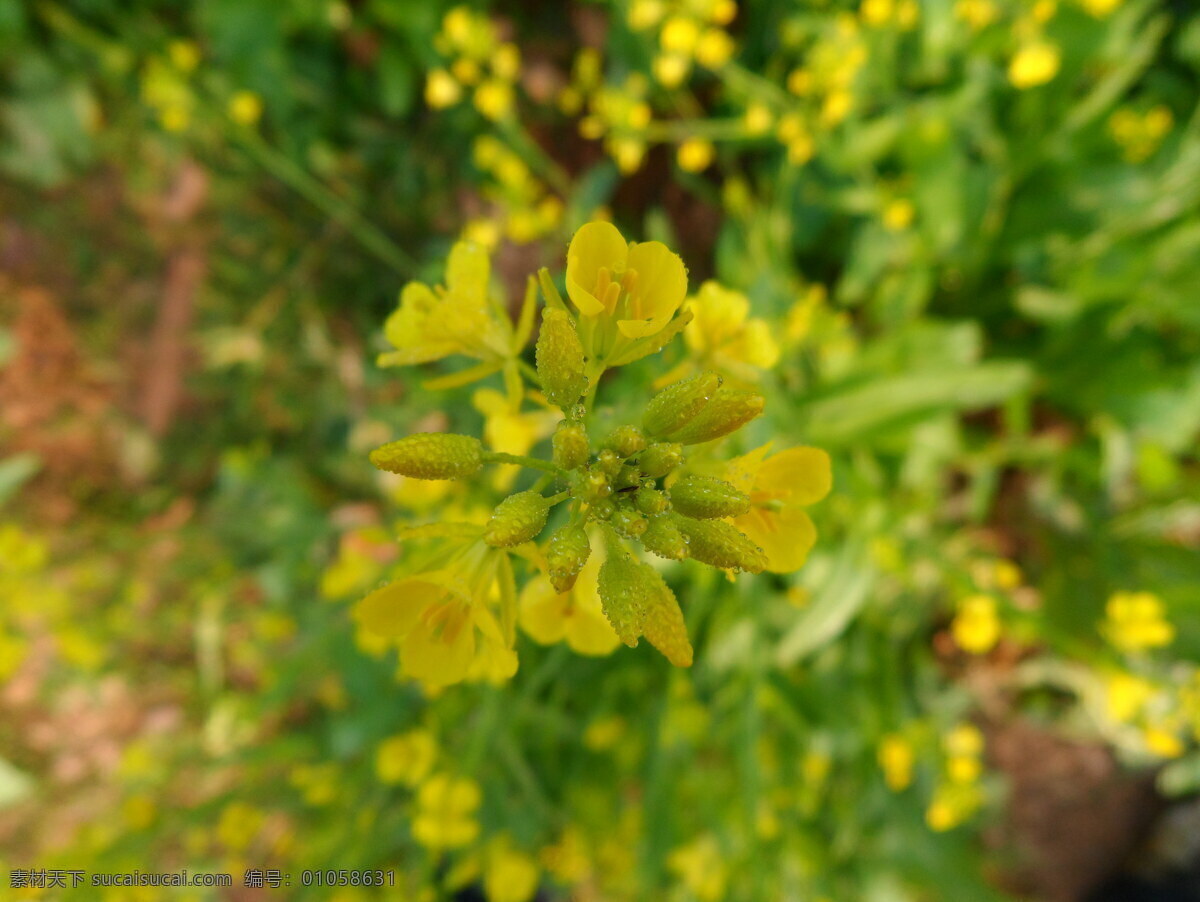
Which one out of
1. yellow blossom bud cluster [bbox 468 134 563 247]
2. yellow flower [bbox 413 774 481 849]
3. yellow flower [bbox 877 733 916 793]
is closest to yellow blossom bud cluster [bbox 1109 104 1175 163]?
yellow blossom bud cluster [bbox 468 134 563 247]

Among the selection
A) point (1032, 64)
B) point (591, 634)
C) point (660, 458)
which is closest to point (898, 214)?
point (1032, 64)

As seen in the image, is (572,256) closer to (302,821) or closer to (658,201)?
(658,201)

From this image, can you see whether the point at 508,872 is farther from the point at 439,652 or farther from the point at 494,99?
the point at 494,99

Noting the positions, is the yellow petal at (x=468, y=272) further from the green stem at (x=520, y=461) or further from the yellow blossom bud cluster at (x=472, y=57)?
the yellow blossom bud cluster at (x=472, y=57)

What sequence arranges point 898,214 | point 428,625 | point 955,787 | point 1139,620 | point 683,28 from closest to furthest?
point 428,625 < point 1139,620 < point 683,28 < point 898,214 < point 955,787

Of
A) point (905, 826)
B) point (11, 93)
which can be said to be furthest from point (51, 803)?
point (905, 826)

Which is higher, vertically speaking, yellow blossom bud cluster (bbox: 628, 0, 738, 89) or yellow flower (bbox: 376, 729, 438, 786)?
yellow blossom bud cluster (bbox: 628, 0, 738, 89)

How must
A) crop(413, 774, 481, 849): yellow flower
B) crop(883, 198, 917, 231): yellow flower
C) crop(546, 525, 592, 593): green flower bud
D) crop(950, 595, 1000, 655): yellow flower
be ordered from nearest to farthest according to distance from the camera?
crop(546, 525, 592, 593): green flower bud, crop(413, 774, 481, 849): yellow flower, crop(950, 595, 1000, 655): yellow flower, crop(883, 198, 917, 231): yellow flower

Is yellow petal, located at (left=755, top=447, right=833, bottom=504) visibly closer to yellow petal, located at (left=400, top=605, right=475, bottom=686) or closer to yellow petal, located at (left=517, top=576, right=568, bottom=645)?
yellow petal, located at (left=517, top=576, right=568, bottom=645)
